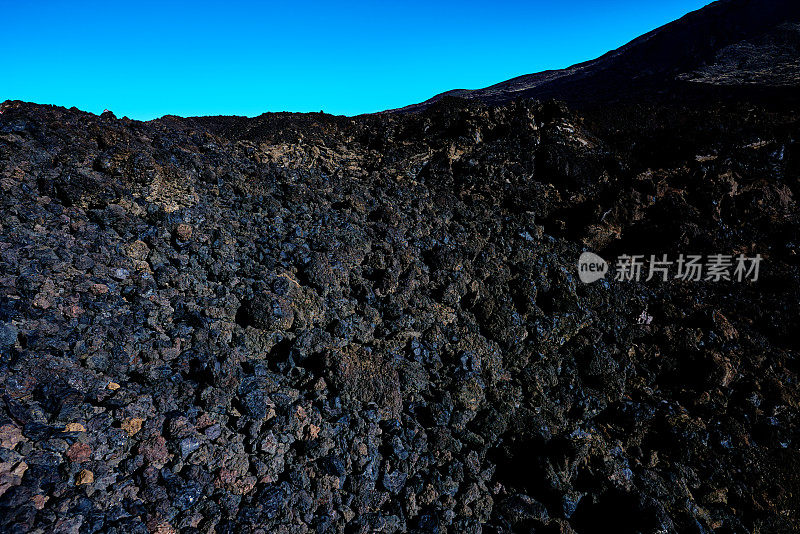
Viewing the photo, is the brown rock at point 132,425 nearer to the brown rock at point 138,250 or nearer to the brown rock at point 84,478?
the brown rock at point 84,478

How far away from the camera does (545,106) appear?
342 inches

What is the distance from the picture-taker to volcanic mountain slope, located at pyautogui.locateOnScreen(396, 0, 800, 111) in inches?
514

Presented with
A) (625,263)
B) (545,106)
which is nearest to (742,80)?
(545,106)

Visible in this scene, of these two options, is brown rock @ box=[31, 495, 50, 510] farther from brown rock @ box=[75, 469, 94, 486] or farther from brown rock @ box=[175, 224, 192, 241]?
brown rock @ box=[175, 224, 192, 241]

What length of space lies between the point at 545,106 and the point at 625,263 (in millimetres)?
3605

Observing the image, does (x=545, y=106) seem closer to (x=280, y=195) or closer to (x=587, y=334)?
(x=587, y=334)

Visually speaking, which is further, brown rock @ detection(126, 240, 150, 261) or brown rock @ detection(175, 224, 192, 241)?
brown rock @ detection(175, 224, 192, 241)

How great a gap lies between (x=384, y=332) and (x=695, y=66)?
18.5 metres
